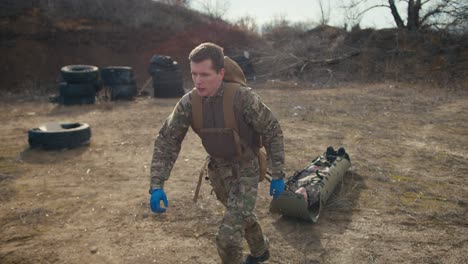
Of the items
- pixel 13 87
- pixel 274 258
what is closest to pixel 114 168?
pixel 274 258

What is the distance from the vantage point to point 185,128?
276cm

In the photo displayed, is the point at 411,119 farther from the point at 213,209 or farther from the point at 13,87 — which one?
the point at 13,87

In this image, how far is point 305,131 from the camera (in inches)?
295

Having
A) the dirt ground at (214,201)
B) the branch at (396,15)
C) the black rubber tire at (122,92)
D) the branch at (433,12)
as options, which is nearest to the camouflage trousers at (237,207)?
the dirt ground at (214,201)

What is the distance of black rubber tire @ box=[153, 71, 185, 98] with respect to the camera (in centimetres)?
1224

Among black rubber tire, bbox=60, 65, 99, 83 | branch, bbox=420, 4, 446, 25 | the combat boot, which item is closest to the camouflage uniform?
the combat boot

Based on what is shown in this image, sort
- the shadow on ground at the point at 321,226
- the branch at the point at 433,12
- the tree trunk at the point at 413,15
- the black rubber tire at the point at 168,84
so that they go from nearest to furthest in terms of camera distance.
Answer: the shadow on ground at the point at 321,226 < the black rubber tire at the point at 168,84 < the branch at the point at 433,12 < the tree trunk at the point at 413,15

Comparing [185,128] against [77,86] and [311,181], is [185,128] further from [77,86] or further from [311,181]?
[77,86]

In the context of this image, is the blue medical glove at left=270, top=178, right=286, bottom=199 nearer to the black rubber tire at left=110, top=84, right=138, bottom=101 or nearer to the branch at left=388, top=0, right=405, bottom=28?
the black rubber tire at left=110, top=84, right=138, bottom=101

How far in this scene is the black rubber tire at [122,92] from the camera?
1184cm

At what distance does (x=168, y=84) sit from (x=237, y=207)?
33.0 ft

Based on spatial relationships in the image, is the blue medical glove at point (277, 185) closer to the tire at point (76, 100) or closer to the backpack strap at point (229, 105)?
the backpack strap at point (229, 105)

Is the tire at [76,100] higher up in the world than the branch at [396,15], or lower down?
lower down

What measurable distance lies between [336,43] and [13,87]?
1425cm
